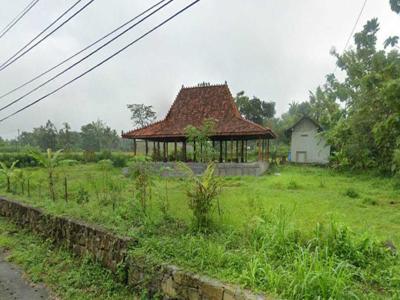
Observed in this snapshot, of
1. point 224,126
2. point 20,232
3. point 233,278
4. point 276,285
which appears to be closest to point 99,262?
point 233,278

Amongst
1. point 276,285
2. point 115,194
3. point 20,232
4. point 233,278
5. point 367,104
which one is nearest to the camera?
point 276,285

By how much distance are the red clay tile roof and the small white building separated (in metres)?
11.3

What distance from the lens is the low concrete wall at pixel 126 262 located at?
304 centimetres

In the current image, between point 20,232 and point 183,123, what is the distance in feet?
37.6

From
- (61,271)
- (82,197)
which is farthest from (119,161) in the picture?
(61,271)

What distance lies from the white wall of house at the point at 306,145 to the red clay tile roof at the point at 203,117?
1128 cm

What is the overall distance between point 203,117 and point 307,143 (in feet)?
46.6

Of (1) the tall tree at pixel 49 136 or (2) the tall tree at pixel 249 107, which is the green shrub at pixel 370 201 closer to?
(2) the tall tree at pixel 249 107

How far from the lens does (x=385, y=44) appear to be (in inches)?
287

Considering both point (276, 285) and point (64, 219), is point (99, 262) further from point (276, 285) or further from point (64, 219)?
point (276, 285)

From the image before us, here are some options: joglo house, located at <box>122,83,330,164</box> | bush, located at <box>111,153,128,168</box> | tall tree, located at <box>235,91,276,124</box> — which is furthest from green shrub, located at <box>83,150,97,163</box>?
tall tree, located at <box>235,91,276,124</box>

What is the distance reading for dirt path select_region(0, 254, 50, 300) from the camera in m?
4.33

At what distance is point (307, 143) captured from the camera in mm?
27141

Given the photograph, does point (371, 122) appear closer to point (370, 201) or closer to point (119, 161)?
point (370, 201)
